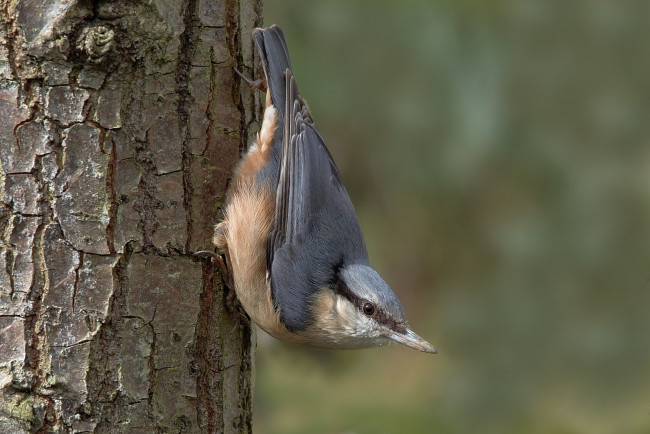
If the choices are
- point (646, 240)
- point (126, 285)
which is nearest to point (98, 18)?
point (126, 285)

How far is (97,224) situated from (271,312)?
2.64ft

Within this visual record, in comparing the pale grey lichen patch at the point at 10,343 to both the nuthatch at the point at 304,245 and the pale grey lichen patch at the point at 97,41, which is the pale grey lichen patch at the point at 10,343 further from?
the nuthatch at the point at 304,245

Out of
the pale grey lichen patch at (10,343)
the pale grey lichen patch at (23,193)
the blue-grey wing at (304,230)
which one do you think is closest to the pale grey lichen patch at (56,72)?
the pale grey lichen patch at (23,193)

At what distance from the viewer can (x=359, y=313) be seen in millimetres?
3010

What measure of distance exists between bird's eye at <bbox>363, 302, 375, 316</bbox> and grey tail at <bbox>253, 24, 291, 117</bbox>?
78 centimetres

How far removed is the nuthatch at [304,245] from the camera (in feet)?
9.68

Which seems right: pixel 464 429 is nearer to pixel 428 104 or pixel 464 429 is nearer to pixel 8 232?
pixel 428 104

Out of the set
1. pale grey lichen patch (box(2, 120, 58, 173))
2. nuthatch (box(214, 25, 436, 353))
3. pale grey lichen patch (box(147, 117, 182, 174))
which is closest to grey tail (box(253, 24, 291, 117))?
nuthatch (box(214, 25, 436, 353))

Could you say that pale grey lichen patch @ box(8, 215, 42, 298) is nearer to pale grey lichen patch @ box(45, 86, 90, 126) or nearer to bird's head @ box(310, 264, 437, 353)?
pale grey lichen patch @ box(45, 86, 90, 126)

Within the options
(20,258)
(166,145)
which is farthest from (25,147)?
(166,145)

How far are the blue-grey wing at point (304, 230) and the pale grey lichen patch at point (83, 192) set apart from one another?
836mm

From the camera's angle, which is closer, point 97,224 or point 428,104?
point 97,224

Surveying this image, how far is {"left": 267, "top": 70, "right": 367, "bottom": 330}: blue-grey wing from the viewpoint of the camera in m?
2.98

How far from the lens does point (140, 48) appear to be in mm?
2273
